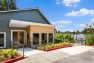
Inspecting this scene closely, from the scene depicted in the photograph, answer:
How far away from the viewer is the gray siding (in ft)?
72.3

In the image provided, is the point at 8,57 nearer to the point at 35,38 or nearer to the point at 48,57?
the point at 48,57

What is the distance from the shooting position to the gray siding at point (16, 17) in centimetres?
2203

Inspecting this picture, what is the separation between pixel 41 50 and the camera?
21703 mm

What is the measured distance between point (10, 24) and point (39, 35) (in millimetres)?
5162

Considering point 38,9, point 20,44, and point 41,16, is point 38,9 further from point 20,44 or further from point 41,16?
point 20,44

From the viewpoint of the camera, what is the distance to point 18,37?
2438cm

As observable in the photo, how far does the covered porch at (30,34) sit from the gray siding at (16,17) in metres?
0.63

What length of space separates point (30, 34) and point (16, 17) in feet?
9.65

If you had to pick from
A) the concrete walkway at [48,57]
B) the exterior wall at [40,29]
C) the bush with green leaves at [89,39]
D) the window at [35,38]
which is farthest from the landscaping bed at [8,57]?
the bush with green leaves at [89,39]

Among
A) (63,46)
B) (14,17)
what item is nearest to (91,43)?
(63,46)

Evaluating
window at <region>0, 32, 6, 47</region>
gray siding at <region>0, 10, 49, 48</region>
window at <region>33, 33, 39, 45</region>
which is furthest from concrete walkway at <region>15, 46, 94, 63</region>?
gray siding at <region>0, 10, 49, 48</region>

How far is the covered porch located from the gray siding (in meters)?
0.63

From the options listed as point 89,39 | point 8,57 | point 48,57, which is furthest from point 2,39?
point 89,39

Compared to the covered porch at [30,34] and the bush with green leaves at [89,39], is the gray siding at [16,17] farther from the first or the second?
the bush with green leaves at [89,39]
